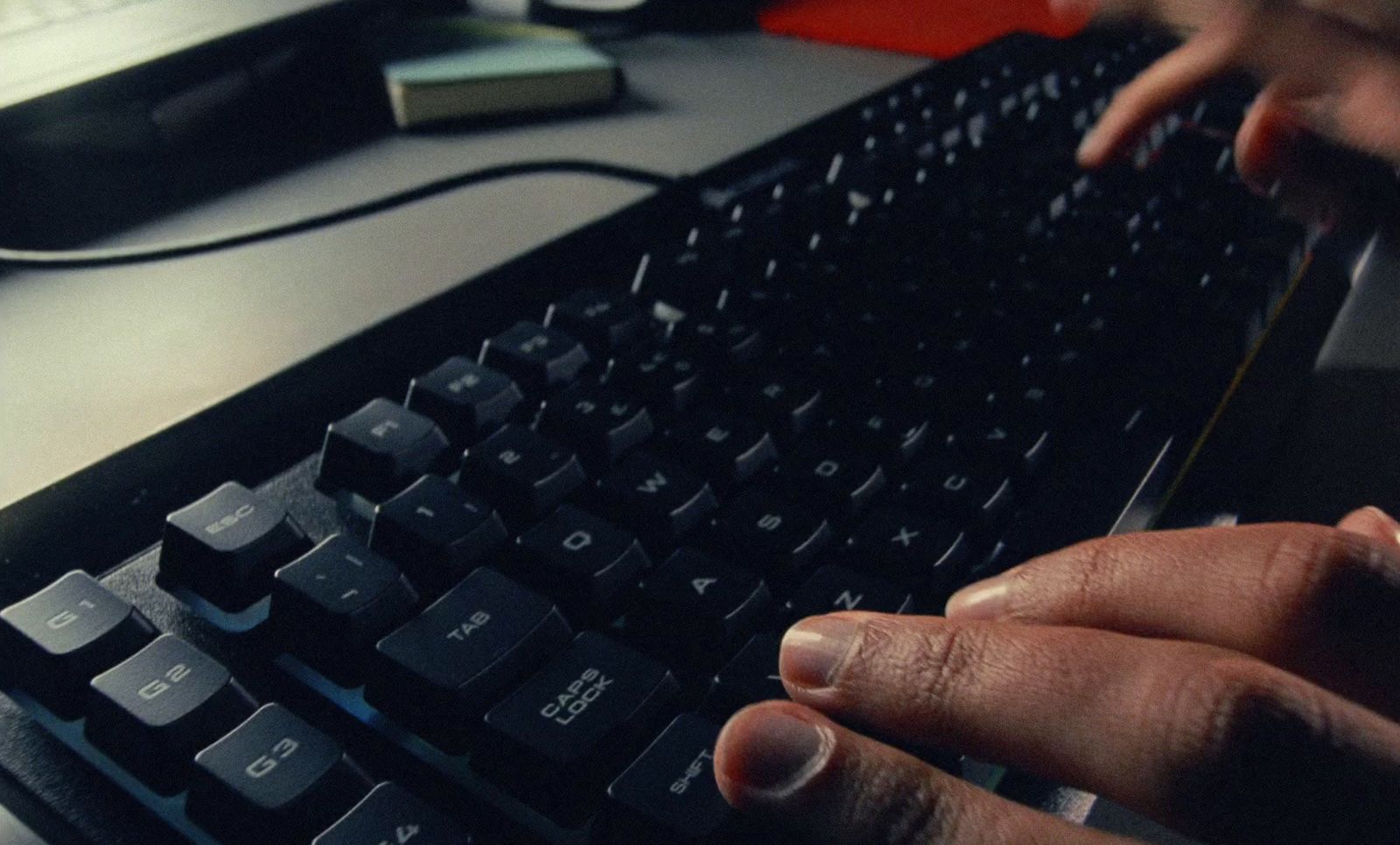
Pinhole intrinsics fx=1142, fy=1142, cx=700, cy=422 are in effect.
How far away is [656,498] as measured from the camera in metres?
0.35

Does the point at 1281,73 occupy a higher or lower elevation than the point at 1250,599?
higher

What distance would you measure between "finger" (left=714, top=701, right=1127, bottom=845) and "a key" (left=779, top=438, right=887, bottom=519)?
10 cm

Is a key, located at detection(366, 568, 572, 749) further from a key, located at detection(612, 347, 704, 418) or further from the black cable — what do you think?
the black cable

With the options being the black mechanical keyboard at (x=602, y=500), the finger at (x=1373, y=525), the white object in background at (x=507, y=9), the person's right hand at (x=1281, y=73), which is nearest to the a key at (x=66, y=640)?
the black mechanical keyboard at (x=602, y=500)

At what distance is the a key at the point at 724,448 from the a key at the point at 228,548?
0.41 ft

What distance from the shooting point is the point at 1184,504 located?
45 cm

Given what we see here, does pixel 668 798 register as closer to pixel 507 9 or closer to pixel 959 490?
pixel 959 490

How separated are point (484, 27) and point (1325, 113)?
1.69 feet

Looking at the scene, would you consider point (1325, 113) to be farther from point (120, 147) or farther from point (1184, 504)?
point (120, 147)

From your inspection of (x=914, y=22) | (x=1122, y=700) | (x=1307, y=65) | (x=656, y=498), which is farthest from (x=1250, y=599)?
(x=914, y=22)

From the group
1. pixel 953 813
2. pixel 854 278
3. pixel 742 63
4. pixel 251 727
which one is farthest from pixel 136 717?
pixel 742 63

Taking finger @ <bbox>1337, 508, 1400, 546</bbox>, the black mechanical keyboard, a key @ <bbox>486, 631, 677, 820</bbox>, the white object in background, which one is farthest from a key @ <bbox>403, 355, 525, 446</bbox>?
the white object in background

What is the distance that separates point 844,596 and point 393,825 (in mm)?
141

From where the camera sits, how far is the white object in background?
34.0 inches
